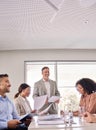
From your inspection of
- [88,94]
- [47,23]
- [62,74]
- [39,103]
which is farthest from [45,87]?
[62,74]

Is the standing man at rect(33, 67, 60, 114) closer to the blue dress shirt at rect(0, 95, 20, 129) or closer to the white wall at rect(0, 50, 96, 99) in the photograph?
the blue dress shirt at rect(0, 95, 20, 129)

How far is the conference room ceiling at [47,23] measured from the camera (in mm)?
3170

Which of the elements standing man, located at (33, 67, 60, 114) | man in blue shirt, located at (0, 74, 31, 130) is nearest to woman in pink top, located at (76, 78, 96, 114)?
man in blue shirt, located at (0, 74, 31, 130)

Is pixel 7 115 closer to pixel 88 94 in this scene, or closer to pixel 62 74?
pixel 88 94

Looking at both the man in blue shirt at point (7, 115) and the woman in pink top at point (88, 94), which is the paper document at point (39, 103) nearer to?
the man in blue shirt at point (7, 115)

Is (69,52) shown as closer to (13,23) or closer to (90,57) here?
(90,57)

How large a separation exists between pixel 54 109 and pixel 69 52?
2.64 meters

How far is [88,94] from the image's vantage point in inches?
123

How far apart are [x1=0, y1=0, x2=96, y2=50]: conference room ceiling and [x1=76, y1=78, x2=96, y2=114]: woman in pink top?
105 cm

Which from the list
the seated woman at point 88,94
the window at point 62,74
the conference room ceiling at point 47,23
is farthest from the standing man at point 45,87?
the window at point 62,74

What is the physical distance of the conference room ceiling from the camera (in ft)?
10.4

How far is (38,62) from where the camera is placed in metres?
6.64

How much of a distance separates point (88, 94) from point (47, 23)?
4.94 ft

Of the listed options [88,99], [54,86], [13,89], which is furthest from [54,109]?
[13,89]
